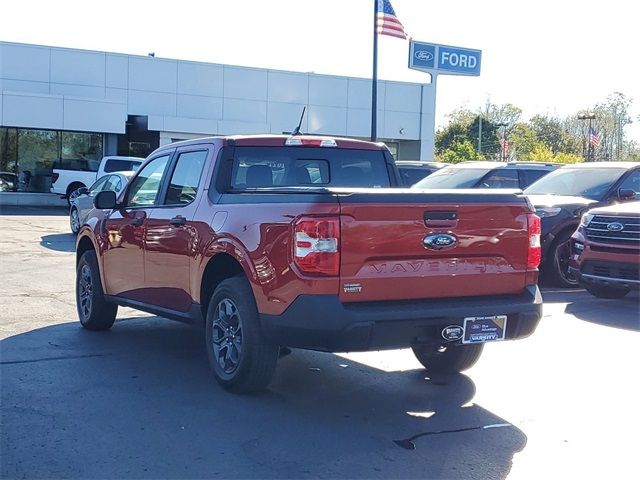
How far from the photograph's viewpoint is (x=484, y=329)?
5.30 meters

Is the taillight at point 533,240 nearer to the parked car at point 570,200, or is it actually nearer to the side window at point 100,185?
the parked car at point 570,200

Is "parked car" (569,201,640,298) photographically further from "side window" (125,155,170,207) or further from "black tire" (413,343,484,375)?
"side window" (125,155,170,207)

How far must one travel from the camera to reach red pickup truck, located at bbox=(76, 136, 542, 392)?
4.93 metres

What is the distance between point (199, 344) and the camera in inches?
296

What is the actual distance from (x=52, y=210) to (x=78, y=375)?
2432 cm

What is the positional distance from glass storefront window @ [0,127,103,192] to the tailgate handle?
27742 millimetres

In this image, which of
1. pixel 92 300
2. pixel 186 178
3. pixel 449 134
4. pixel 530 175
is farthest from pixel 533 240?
pixel 449 134

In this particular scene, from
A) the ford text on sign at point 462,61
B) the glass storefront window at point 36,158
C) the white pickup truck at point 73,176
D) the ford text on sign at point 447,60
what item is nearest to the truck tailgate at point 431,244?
the white pickup truck at point 73,176

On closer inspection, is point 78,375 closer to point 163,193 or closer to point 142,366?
point 142,366

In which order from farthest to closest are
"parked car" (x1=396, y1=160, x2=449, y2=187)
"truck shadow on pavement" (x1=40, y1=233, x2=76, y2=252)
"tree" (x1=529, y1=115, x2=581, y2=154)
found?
"tree" (x1=529, y1=115, x2=581, y2=154), "parked car" (x1=396, y1=160, x2=449, y2=187), "truck shadow on pavement" (x1=40, y1=233, x2=76, y2=252)

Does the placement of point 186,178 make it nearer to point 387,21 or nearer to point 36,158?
point 387,21

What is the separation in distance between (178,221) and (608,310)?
19.6 ft

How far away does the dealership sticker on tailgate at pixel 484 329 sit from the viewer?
5.23 m

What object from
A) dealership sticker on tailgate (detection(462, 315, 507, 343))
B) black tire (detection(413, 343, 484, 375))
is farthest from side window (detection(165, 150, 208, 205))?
dealership sticker on tailgate (detection(462, 315, 507, 343))
